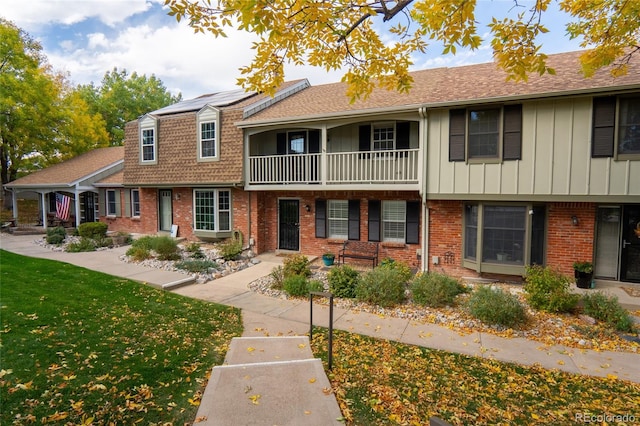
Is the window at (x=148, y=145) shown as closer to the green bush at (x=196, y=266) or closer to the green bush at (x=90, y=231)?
the green bush at (x=90, y=231)

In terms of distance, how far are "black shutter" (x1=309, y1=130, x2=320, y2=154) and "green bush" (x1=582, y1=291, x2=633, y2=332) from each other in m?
8.88

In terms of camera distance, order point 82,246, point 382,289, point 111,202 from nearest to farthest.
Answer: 1. point 382,289
2. point 82,246
3. point 111,202

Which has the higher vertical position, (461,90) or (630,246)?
(461,90)

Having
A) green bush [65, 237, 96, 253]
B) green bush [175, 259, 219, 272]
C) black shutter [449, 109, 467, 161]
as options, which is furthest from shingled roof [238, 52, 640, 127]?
green bush [65, 237, 96, 253]

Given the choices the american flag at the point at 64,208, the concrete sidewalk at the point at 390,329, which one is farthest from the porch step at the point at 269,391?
the american flag at the point at 64,208

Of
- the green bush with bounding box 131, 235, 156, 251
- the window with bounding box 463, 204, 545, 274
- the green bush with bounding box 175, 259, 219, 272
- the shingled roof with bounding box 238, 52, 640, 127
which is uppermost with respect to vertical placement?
the shingled roof with bounding box 238, 52, 640, 127

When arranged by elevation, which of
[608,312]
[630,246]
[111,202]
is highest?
[111,202]

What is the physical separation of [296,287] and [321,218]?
14.7ft

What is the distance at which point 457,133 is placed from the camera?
894cm

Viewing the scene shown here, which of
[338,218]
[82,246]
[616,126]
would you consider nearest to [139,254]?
[82,246]

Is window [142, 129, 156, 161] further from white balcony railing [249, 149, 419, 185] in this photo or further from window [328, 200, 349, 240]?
window [328, 200, 349, 240]

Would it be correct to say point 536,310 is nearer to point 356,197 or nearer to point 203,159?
point 356,197

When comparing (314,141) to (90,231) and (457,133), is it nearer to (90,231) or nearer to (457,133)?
(457,133)

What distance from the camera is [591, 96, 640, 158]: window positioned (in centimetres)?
752
